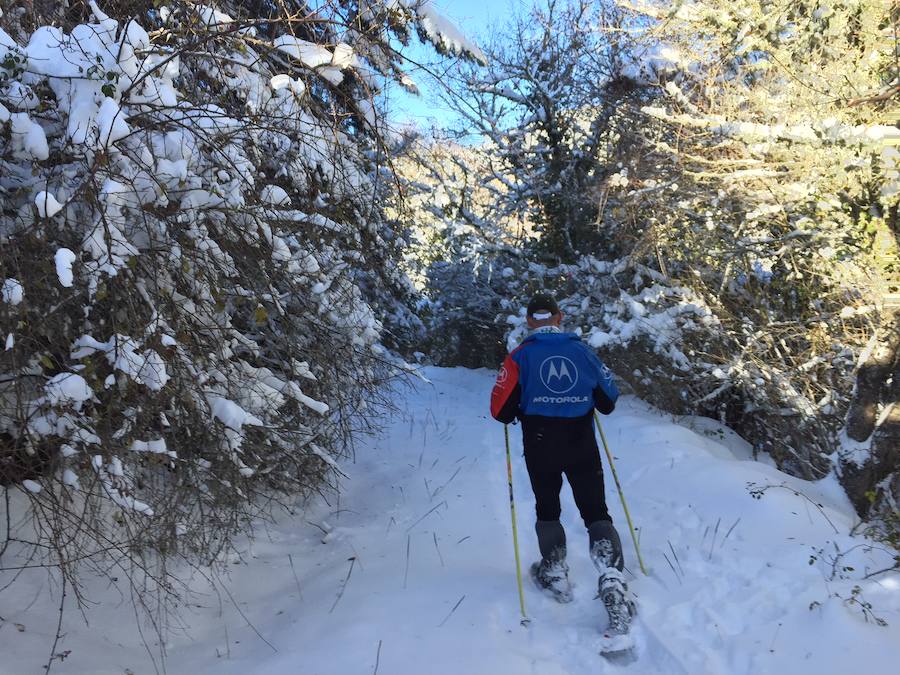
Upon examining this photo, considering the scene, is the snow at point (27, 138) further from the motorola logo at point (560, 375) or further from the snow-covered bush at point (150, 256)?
the motorola logo at point (560, 375)

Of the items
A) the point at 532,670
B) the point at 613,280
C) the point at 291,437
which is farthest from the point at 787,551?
the point at 613,280

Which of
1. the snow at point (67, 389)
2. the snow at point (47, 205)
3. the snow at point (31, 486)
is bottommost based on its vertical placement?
the snow at point (31, 486)

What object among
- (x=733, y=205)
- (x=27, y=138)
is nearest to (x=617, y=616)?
(x=27, y=138)

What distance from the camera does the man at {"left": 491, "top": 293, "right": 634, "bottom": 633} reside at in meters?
4.09

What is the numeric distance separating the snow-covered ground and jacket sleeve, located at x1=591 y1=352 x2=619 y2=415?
1197mm

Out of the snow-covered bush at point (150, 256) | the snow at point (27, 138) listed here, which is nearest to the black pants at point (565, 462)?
the snow-covered bush at point (150, 256)

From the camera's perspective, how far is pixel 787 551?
13.8 ft

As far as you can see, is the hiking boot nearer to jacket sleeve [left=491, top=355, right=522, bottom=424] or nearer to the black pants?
the black pants

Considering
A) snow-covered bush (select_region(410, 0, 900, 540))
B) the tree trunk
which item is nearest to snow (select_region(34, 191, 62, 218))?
snow-covered bush (select_region(410, 0, 900, 540))

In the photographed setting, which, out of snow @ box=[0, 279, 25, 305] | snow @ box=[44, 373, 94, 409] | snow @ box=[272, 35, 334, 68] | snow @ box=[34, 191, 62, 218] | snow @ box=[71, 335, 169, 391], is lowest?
snow @ box=[44, 373, 94, 409]

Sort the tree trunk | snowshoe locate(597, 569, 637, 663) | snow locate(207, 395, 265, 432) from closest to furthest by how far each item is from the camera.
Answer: snow locate(207, 395, 265, 432), snowshoe locate(597, 569, 637, 663), the tree trunk

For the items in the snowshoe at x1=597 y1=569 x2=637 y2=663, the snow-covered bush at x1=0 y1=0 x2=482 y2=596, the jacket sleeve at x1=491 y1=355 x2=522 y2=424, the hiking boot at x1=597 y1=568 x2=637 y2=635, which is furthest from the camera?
the jacket sleeve at x1=491 y1=355 x2=522 y2=424

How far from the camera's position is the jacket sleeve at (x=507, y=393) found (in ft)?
13.7

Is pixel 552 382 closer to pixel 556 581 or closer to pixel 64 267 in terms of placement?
pixel 556 581
